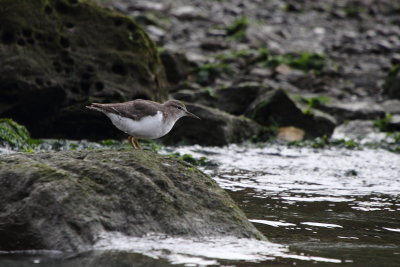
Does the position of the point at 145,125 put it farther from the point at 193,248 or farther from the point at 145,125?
the point at 193,248

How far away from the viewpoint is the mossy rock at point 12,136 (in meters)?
9.07

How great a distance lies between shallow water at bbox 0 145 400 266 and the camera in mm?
5047

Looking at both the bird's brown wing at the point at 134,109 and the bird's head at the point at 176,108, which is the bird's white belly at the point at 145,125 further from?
the bird's head at the point at 176,108

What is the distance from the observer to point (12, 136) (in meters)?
9.24

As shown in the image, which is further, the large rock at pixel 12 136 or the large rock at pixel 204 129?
the large rock at pixel 204 129

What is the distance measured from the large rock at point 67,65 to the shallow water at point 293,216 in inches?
57.6

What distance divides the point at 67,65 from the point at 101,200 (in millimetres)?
5922

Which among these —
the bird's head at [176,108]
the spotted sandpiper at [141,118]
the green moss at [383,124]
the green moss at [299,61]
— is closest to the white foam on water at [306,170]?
the bird's head at [176,108]

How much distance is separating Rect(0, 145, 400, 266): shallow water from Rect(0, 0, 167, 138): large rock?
4.80 feet

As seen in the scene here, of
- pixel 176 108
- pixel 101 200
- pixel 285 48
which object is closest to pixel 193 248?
pixel 101 200

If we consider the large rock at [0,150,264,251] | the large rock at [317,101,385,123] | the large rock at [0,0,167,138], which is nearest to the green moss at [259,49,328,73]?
the large rock at [317,101,385,123]

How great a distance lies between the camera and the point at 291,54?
62.0 feet

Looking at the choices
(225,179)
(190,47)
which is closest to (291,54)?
(190,47)

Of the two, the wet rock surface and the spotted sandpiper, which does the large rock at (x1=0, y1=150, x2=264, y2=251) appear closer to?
the spotted sandpiper
